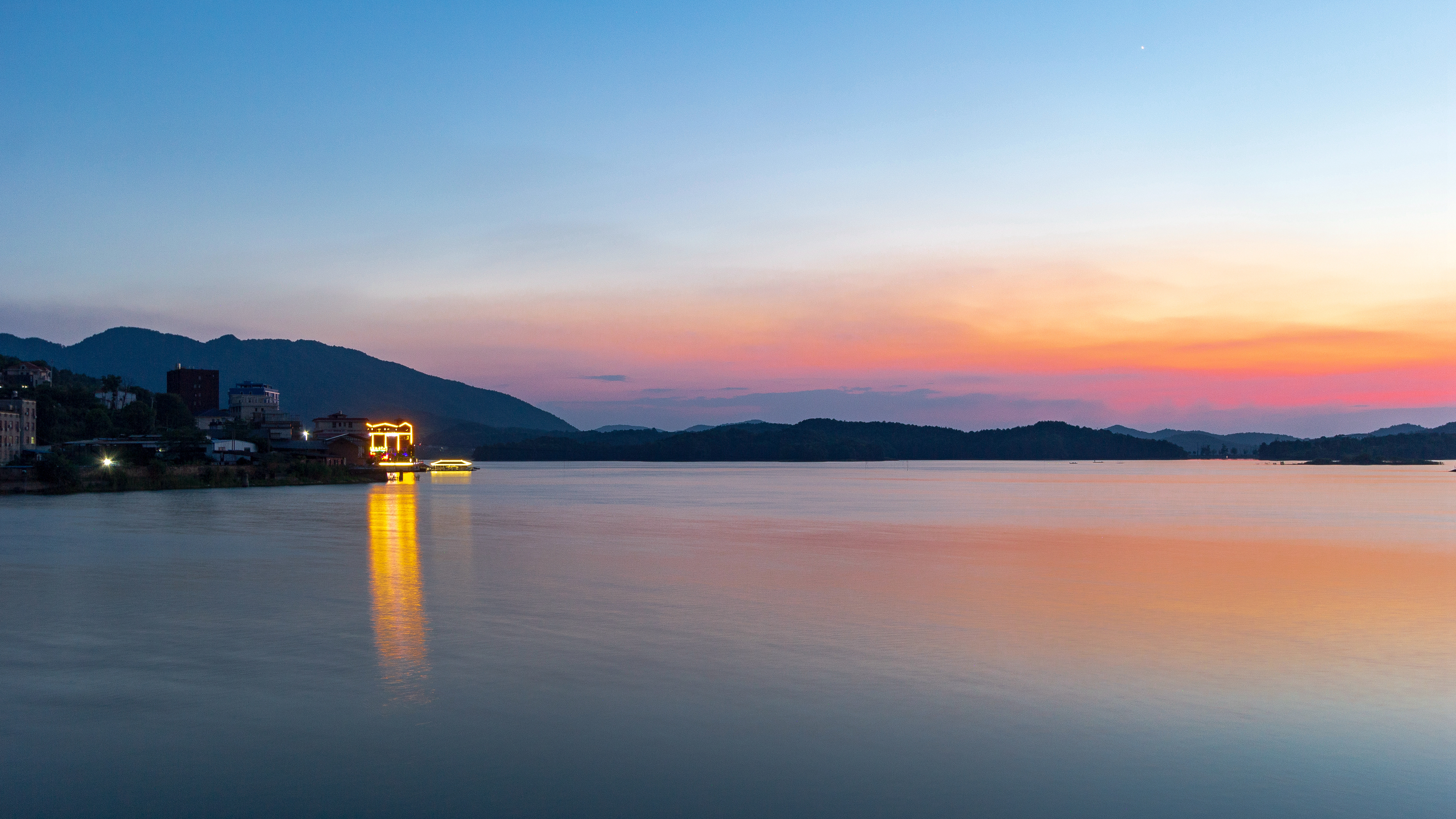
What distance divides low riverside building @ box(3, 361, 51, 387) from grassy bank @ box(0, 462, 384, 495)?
30350 mm

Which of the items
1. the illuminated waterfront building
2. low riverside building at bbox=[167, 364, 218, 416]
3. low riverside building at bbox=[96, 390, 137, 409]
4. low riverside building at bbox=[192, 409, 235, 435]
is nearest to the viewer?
low riverside building at bbox=[96, 390, 137, 409]

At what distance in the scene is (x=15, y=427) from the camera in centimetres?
6812

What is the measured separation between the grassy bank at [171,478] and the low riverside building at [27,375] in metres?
30.3

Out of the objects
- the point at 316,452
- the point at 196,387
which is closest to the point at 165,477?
the point at 316,452

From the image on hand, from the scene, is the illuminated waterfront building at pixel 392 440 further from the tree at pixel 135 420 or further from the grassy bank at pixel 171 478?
the grassy bank at pixel 171 478

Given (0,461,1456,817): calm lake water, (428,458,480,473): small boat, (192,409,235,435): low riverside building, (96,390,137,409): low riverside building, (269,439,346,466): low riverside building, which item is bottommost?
(0,461,1456,817): calm lake water

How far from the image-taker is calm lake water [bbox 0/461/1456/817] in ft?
23.4

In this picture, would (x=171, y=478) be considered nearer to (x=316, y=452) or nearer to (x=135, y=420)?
(x=316, y=452)

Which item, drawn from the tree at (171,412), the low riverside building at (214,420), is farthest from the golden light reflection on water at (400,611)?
the low riverside building at (214,420)

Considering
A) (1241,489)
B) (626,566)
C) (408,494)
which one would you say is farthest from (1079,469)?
(626,566)

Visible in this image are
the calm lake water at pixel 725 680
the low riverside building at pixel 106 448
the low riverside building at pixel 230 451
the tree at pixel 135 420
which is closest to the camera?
the calm lake water at pixel 725 680

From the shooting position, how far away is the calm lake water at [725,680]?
7.13m

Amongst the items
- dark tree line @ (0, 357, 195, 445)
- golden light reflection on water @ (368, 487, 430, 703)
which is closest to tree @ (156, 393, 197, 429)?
dark tree line @ (0, 357, 195, 445)

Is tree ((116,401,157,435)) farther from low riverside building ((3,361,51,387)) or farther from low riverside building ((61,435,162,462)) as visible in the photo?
low riverside building ((61,435,162,462))
